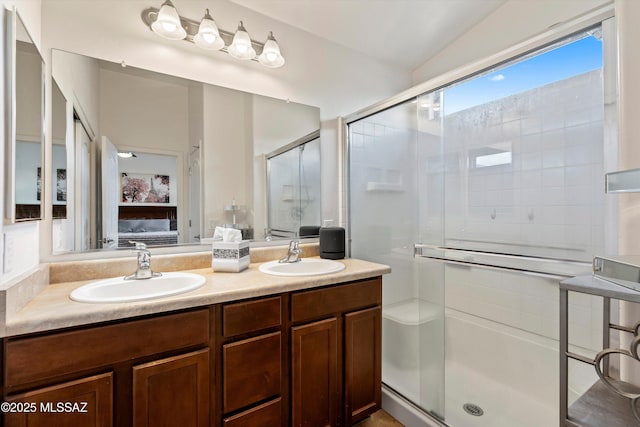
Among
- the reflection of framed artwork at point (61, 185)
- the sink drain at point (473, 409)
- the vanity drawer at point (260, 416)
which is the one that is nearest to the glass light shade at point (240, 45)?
the reflection of framed artwork at point (61, 185)

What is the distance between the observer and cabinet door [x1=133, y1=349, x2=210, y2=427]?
972 mm

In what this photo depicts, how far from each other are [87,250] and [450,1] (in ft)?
8.47

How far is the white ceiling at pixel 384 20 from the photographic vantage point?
1.88 m

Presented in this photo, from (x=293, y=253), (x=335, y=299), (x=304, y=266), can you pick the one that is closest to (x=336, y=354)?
(x=335, y=299)

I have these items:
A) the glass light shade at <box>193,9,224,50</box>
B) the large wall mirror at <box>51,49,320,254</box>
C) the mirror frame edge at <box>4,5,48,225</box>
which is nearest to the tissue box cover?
the large wall mirror at <box>51,49,320,254</box>

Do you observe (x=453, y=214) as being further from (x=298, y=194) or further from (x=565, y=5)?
(x=565, y=5)

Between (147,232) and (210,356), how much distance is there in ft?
2.52

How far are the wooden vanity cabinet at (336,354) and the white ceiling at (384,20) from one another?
173 centimetres

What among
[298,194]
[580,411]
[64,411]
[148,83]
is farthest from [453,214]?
[64,411]

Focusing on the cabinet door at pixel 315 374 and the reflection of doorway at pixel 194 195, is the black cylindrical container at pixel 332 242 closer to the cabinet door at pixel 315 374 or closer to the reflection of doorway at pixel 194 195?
the cabinet door at pixel 315 374

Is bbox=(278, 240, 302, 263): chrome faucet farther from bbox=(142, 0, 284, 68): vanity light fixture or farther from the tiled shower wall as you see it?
bbox=(142, 0, 284, 68): vanity light fixture

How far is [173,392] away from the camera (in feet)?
3.38

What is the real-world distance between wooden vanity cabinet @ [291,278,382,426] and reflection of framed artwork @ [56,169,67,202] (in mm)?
1102

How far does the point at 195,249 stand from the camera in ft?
5.31
